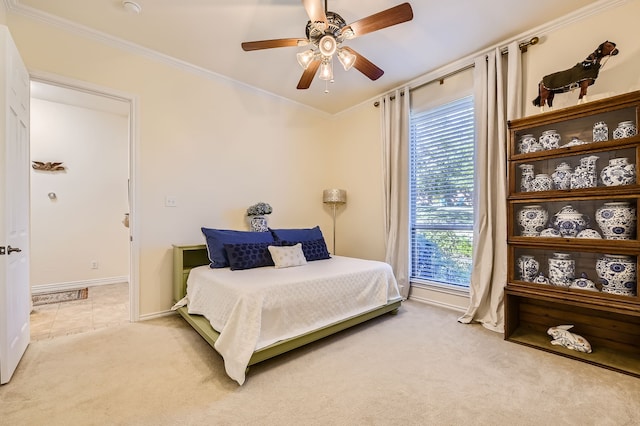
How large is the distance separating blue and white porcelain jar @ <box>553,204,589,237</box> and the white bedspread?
62.2 inches

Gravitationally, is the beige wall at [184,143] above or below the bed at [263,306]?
above

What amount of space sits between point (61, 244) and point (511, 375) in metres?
5.90

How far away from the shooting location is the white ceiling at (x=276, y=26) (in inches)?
94.5

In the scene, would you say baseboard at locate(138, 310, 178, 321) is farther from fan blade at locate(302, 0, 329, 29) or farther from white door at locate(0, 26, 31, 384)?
fan blade at locate(302, 0, 329, 29)

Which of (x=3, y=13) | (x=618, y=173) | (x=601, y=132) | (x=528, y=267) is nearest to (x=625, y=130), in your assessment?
(x=601, y=132)

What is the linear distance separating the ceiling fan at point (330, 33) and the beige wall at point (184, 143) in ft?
4.86

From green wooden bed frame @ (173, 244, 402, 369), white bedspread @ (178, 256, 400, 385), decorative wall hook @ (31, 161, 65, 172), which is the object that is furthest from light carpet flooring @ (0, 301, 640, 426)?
decorative wall hook @ (31, 161, 65, 172)

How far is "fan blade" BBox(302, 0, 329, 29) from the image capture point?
193 centimetres

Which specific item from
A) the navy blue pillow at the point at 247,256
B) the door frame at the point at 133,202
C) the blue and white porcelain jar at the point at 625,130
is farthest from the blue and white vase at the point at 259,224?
the blue and white porcelain jar at the point at 625,130

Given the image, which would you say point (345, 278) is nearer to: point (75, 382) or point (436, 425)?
point (436, 425)

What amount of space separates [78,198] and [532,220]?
20.2 ft

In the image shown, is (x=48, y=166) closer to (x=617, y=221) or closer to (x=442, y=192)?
(x=442, y=192)

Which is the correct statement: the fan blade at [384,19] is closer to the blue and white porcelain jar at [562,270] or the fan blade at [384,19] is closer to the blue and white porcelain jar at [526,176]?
the blue and white porcelain jar at [526,176]

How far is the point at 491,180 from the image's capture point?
294 cm
